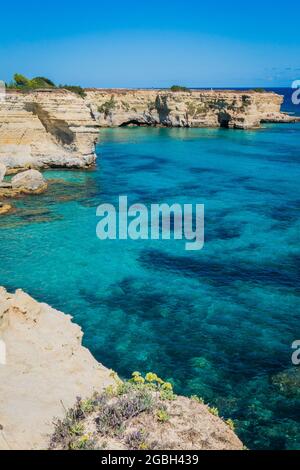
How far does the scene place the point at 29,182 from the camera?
29.1 m

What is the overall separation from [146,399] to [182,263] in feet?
38.6

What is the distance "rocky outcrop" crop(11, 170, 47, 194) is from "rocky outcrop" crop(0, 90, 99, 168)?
213 inches

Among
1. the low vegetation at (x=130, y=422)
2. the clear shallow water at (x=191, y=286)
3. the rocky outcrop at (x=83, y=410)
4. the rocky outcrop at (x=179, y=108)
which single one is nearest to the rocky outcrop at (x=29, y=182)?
the clear shallow water at (x=191, y=286)

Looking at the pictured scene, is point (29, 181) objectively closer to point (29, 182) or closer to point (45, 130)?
point (29, 182)

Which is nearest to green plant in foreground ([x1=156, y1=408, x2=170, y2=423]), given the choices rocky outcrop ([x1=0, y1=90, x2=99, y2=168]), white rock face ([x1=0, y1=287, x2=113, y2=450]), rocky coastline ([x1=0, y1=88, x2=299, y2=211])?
white rock face ([x1=0, y1=287, x2=113, y2=450])

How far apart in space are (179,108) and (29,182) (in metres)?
52.0

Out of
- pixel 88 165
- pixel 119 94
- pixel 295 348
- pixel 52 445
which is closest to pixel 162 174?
pixel 88 165

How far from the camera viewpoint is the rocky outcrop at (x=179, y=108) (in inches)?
2876

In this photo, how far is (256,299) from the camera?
1554cm

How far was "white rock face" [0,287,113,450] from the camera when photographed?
690cm

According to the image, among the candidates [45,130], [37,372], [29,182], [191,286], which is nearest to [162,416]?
[37,372]

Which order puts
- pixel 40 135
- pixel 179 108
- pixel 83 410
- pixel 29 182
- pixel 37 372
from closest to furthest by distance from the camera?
pixel 83 410 < pixel 37 372 < pixel 29 182 < pixel 40 135 < pixel 179 108

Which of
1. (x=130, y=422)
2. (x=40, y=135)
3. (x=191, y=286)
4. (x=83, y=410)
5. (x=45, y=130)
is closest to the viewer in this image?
(x=130, y=422)
